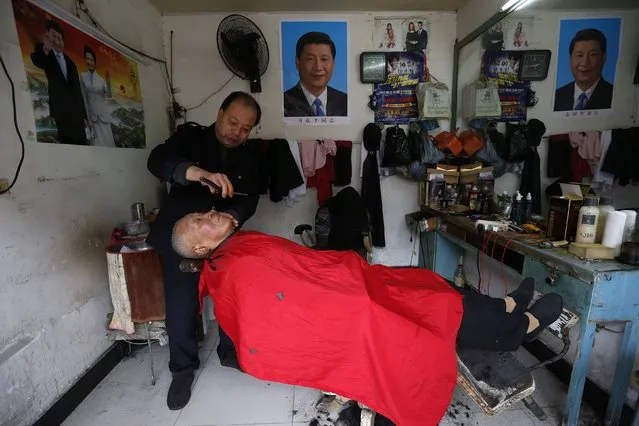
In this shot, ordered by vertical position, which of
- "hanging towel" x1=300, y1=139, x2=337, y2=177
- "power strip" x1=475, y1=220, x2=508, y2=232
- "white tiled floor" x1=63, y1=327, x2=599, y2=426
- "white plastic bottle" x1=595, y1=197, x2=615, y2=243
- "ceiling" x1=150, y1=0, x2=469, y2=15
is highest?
"ceiling" x1=150, y1=0, x2=469, y2=15

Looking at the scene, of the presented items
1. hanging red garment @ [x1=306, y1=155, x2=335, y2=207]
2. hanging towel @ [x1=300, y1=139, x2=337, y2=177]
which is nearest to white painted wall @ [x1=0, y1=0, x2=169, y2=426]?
hanging towel @ [x1=300, y1=139, x2=337, y2=177]

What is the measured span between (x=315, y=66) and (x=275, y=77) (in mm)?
371

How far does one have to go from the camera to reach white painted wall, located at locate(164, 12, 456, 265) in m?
2.60

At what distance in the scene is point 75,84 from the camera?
1.66 m

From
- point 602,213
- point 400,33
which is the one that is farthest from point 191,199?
point 400,33

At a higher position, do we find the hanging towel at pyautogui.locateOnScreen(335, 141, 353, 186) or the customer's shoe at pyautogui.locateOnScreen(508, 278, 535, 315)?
the hanging towel at pyautogui.locateOnScreen(335, 141, 353, 186)

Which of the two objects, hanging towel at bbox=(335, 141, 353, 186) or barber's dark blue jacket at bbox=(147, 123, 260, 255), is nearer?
barber's dark blue jacket at bbox=(147, 123, 260, 255)

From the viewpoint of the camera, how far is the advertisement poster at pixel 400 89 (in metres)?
2.67

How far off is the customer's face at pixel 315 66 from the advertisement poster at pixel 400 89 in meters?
0.48

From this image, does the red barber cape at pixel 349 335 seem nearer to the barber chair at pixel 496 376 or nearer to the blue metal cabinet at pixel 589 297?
the barber chair at pixel 496 376

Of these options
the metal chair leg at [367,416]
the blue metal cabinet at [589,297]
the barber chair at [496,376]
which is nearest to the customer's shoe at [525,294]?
the blue metal cabinet at [589,297]

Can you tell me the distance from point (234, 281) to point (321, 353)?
17.1 inches

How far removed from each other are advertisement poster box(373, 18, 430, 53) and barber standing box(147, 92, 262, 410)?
5.22 feet

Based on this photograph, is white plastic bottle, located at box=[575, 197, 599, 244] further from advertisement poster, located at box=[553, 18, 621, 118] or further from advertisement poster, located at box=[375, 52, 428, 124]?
advertisement poster, located at box=[375, 52, 428, 124]
